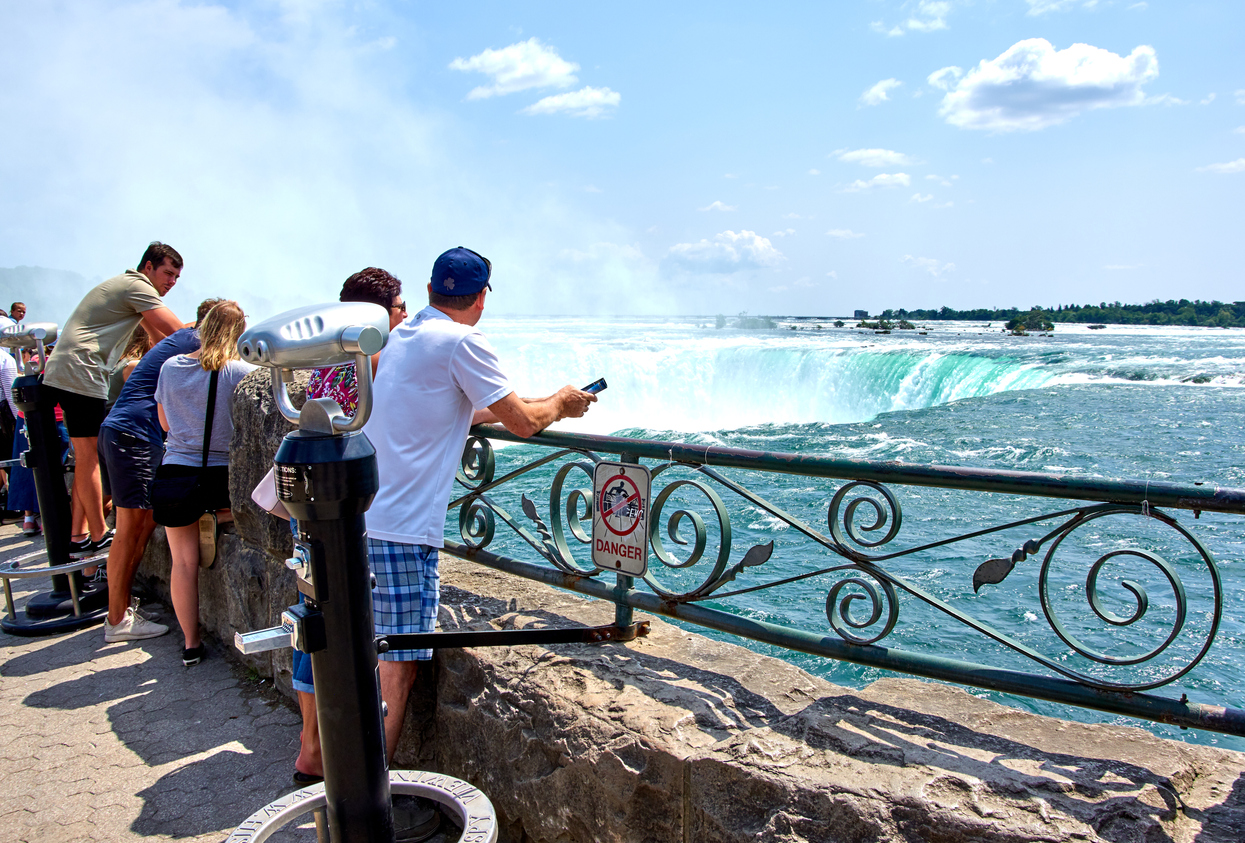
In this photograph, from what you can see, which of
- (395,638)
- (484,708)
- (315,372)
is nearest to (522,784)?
(484,708)

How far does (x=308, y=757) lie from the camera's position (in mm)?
2756

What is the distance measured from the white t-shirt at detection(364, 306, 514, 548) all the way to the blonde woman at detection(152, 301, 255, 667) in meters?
1.81

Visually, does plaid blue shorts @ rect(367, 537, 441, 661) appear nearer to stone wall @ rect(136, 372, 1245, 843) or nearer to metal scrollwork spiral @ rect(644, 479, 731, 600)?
stone wall @ rect(136, 372, 1245, 843)

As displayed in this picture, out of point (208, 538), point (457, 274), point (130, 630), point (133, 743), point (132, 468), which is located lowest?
point (133, 743)

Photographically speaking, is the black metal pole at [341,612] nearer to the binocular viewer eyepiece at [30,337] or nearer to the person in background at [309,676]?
the person in background at [309,676]

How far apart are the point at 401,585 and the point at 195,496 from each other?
6.61 feet

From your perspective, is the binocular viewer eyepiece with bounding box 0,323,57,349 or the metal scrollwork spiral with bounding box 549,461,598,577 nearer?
the metal scrollwork spiral with bounding box 549,461,598,577

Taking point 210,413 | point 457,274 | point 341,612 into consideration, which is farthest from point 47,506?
point 341,612

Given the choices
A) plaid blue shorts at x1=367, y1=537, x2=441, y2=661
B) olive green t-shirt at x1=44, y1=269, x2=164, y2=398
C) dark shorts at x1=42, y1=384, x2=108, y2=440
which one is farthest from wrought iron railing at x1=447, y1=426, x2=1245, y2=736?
dark shorts at x1=42, y1=384, x2=108, y2=440

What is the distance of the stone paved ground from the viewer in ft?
9.12

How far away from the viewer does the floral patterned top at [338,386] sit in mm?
2611

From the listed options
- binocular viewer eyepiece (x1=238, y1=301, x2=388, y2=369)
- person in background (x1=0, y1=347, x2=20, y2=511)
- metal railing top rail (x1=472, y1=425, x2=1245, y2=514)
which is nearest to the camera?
binocular viewer eyepiece (x1=238, y1=301, x2=388, y2=369)

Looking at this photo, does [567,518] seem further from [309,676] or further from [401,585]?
[309,676]

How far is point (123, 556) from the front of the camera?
4320 mm
